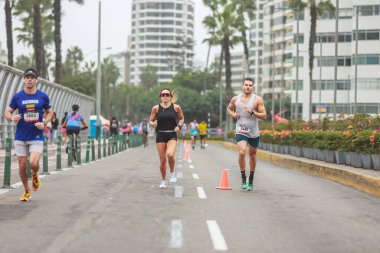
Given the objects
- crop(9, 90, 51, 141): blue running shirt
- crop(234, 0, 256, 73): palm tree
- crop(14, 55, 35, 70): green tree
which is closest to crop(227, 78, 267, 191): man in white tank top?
crop(9, 90, 51, 141): blue running shirt

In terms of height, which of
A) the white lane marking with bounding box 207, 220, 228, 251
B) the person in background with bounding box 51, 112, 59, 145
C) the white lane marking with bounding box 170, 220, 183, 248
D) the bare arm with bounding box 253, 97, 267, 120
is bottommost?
the white lane marking with bounding box 207, 220, 228, 251

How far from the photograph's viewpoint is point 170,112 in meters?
12.2

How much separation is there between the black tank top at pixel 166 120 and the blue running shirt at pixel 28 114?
9.37ft

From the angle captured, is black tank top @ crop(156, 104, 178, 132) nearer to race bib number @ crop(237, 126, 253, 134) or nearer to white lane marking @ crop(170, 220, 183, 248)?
race bib number @ crop(237, 126, 253, 134)

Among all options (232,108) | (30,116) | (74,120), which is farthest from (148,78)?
(30,116)

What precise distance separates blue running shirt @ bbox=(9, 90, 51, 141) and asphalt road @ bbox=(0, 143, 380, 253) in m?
0.97

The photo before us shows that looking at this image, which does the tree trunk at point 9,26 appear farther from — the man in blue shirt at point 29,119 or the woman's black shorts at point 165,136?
the man in blue shirt at point 29,119

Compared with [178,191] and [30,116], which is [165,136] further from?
[30,116]

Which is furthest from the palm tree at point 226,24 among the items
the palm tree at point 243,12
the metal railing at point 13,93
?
the metal railing at point 13,93

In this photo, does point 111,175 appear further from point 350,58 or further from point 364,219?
point 350,58

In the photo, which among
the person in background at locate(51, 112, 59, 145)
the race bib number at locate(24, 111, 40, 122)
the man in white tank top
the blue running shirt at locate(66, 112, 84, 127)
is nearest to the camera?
the race bib number at locate(24, 111, 40, 122)

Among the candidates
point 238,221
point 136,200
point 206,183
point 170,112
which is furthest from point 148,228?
point 206,183

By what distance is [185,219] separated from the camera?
8188mm

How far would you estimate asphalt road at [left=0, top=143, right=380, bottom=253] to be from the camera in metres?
6.61
